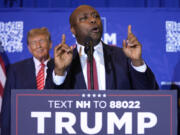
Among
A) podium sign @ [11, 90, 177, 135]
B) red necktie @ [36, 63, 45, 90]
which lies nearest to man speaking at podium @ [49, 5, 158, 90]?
red necktie @ [36, 63, 45, 90]

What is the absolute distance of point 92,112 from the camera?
1154 mm

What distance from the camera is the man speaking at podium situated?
1756mm

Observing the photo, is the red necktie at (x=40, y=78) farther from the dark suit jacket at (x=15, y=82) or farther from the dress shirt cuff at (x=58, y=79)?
the dress shirt cuff at (x=58, y=79)

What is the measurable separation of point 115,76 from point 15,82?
0.97 meters

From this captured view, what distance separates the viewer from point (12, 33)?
2725mm

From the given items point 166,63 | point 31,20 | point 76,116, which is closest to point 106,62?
point 166,63

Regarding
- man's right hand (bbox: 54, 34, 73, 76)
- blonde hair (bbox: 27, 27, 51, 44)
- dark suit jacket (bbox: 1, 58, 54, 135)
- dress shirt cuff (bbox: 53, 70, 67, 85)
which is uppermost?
blonde hair (bbox: 27, 27, 51, 44)

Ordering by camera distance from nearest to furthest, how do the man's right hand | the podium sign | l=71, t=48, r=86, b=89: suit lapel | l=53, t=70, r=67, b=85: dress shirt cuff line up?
1. the podium sign
2. the man's right hand
3. l=53, t=70, r=67, b=85: dress shirt cuff
4. l=71, t=48, r=86, b=89: suit lapel

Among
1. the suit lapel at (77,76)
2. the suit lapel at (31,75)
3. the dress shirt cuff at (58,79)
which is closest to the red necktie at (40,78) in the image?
the suit lapel at (31,75)

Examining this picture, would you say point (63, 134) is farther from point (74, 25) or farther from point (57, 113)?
point (74, 25)

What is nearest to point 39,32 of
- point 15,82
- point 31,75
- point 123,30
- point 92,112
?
point 31,75

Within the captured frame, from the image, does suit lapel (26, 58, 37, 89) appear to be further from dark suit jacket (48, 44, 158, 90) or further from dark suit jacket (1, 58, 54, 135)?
dark suit jacket (48, 44, 158, 90)

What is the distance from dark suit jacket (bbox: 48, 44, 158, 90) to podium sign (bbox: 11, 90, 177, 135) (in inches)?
27.1

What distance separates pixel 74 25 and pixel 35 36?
0.42 meters
